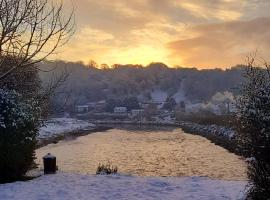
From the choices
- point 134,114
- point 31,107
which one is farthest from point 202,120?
point 31,107

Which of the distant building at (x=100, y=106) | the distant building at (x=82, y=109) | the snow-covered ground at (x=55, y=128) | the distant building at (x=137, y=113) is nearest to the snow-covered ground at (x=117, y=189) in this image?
the snow-covered ground at (x=55, y=128)

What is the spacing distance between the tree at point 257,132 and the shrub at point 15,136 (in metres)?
8.31

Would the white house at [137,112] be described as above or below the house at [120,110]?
below

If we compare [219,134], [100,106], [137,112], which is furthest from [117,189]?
[100,106]

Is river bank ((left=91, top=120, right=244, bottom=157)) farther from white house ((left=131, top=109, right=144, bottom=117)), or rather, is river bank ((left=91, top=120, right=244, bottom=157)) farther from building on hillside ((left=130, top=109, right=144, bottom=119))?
white house ((left=131, top=109, right=144, bottom=117))

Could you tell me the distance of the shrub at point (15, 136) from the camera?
15.8 meters

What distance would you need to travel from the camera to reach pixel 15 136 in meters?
16.1

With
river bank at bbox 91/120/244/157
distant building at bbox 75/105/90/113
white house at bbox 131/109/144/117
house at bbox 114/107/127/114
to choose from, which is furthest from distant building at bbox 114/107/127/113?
river bank at bbox 91/120/244/157

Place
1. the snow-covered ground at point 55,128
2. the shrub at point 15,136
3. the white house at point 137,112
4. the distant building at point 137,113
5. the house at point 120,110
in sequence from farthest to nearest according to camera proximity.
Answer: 1. the house at point 120,110
2. the white house at point 137,112
3. the distant building at point 137,113
4. the snow-covered ground at point 55,128
5. the shrub at point 15,136

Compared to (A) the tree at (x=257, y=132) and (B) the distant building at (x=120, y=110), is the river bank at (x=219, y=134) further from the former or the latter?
(B) the distant building at (x=120, y=110)

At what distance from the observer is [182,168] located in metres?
29.1

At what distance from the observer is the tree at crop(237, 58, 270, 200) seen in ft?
34.3

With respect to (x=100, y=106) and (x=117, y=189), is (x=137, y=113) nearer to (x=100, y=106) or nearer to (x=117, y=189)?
(x=100, y=106)

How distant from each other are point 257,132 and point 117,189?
4852 millimetres
